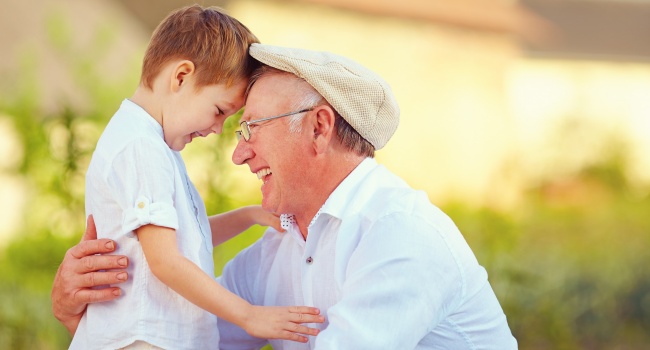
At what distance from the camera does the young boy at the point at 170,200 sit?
2.50m

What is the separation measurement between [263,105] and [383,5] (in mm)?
5370

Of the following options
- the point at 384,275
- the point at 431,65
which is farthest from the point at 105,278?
the point at 431,65

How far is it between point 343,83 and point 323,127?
136 millimetres

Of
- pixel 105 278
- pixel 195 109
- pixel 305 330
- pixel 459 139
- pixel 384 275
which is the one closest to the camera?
pixel 384 275

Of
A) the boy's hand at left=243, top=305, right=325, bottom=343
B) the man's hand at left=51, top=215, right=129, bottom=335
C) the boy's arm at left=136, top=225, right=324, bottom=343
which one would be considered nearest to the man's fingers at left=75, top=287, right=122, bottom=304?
the man's hand at left=51, top=215, right=129, bottom=335

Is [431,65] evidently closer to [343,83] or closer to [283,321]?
[343,83]

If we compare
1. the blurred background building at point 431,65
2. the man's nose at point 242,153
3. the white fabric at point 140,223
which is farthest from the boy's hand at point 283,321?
the blurred background building at point 431,65

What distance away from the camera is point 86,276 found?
2.63 m

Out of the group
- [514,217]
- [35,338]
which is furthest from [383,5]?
[35,338]

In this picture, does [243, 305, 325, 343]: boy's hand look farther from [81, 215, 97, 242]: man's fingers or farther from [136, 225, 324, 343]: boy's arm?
[81, 215, 97, 242]: man's fingers

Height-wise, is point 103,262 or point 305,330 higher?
point 103,262

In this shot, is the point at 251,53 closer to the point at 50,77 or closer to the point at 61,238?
the point at 61,238

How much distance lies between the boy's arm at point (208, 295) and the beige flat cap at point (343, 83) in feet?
1.74

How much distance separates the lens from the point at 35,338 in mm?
5348
